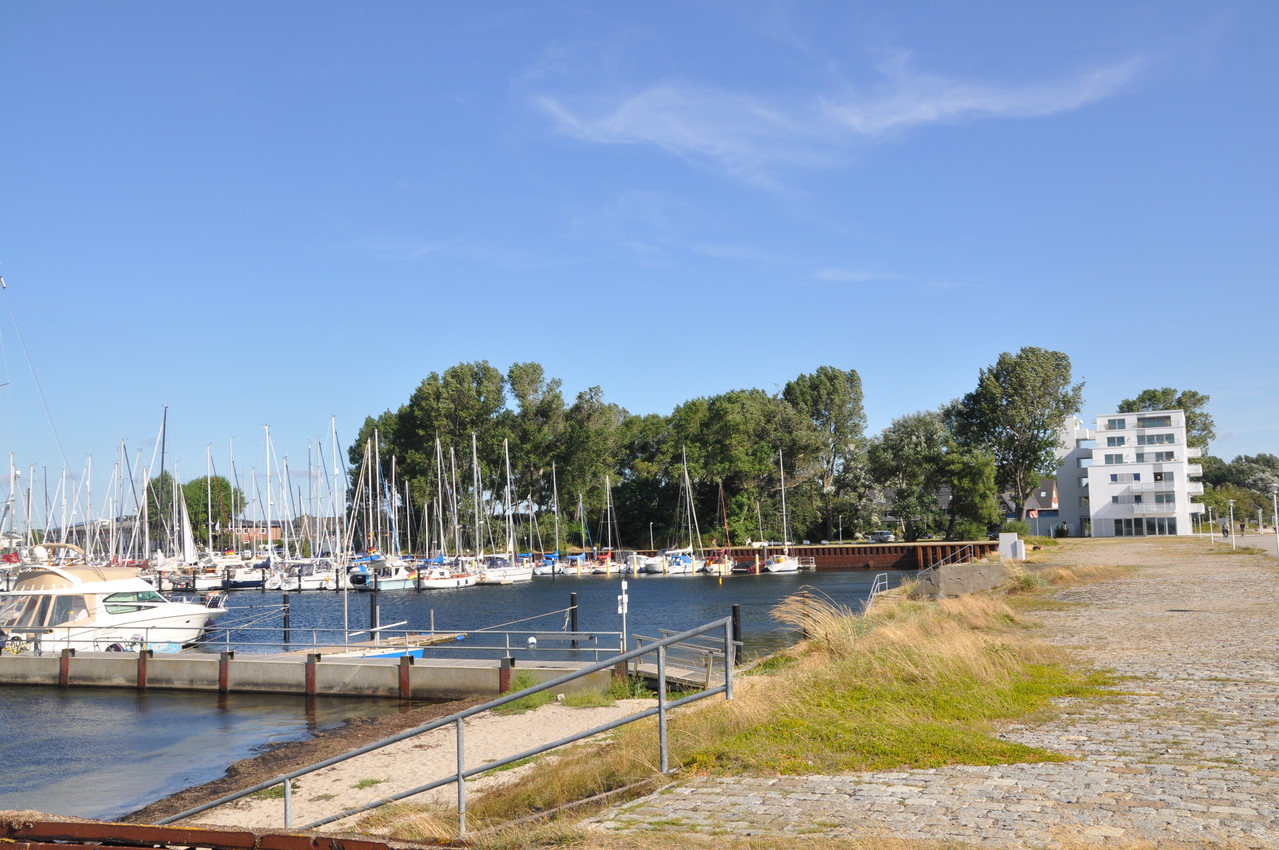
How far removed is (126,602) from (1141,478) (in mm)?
86846

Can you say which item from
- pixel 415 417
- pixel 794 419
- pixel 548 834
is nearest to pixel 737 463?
pixel 794 419

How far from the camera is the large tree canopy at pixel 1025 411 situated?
101 m

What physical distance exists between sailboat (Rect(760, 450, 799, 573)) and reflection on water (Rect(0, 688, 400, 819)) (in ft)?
224

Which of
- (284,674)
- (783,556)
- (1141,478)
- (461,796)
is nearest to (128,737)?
(284,674)

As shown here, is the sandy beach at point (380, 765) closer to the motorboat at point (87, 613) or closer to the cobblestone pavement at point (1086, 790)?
the cobblestone pavement at point (1086, 790)

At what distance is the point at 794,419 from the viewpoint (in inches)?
4168

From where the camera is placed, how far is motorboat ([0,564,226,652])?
3622cm

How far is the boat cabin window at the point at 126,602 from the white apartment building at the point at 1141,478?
271 ft

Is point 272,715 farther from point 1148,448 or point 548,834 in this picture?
point 1148,448

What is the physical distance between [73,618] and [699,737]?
33.9 metres

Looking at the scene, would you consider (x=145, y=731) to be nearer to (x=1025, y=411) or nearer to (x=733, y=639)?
(x=733, y=639)

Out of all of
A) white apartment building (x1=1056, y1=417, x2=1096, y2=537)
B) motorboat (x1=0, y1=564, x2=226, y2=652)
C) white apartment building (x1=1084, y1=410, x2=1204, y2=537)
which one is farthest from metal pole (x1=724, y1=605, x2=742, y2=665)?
white apartment building (x1=1056, y1=417, x2=1096, y2=537)

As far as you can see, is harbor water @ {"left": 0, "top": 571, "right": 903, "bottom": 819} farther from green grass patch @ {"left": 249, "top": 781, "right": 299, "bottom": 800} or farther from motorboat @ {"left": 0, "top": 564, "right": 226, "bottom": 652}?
motorboat @ {"left": 0, "top": 564, "right": 226, "bottom": 652}

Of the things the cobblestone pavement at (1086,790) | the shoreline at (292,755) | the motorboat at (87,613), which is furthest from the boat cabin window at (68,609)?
the cobblestone pavement at (1086,790)
